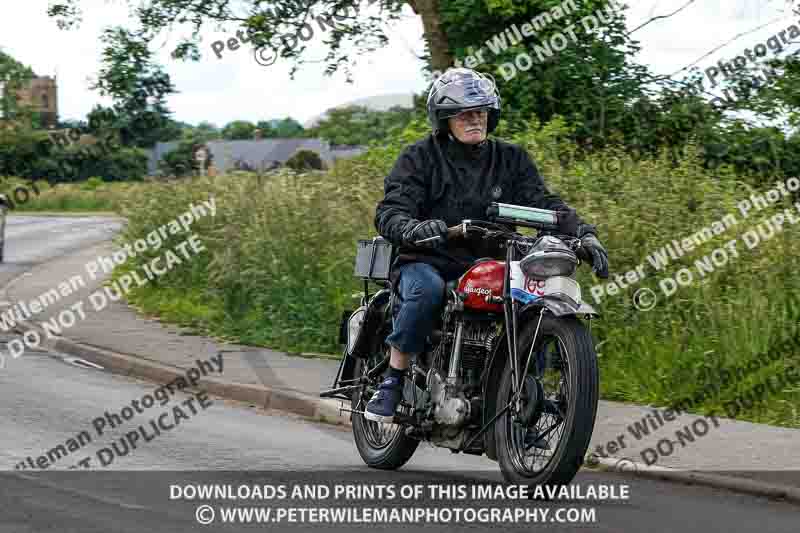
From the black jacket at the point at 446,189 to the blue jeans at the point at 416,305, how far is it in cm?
12

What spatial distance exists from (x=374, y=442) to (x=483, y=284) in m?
1.65

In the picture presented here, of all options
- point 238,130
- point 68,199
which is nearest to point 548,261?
point 68,199

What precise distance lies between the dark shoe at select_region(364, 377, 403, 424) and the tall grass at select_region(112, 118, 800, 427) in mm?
3469

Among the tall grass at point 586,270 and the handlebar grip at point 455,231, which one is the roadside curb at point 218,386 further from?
the handlebar grip at point 455,231

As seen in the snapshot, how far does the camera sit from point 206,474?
7.31m

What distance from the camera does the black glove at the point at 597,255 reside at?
641 cm

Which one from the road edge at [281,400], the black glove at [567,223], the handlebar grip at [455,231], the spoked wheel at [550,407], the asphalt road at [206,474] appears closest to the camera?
the spoked wheel at [550,407]

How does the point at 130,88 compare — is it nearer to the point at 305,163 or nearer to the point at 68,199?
the point at 305,163

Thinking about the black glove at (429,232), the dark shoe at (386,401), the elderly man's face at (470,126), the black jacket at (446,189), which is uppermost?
the elderly man's face at (470,126)

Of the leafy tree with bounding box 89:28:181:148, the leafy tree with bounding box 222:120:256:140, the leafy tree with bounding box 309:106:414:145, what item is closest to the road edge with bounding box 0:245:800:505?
the leafy tree with bounding box 89:28:181:148

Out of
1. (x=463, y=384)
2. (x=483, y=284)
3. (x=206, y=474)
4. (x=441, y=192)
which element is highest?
(x=441, y=192)

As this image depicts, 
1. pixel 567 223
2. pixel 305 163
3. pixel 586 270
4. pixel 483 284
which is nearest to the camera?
pixel 483 284

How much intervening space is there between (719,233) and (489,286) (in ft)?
18.2

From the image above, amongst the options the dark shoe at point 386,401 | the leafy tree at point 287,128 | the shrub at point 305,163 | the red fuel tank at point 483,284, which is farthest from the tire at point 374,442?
the leafy tree at point 287,128
